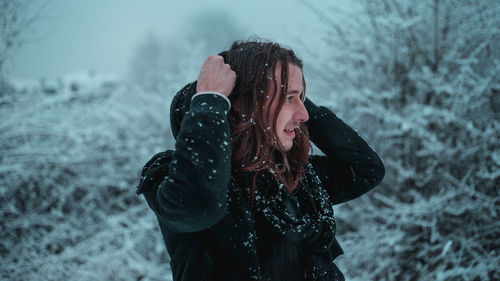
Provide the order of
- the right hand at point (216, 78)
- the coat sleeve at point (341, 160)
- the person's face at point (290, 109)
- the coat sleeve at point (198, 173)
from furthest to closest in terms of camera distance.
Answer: the coat sleeve at point (341, 160), the person's face at point (290, 109), the right hand at point (216, 78), the coat sleeve at point (198, 173)

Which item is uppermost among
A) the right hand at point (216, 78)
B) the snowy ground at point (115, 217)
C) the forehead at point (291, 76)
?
the right hand at point (216, 78)

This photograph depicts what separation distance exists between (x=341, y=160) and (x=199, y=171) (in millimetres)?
779

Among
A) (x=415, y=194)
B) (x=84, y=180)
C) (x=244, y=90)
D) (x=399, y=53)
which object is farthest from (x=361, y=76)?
(x=84, y=180)

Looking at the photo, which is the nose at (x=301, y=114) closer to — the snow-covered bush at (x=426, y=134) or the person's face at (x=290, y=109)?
the person's face at (x=290, y=109)

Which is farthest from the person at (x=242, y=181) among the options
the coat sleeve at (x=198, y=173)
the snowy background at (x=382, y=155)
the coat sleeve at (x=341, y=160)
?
the snowy background at (x=382, y=155)

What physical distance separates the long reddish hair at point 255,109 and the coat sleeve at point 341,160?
0.35m

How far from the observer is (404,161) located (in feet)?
12.4

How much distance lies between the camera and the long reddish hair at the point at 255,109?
1105mm

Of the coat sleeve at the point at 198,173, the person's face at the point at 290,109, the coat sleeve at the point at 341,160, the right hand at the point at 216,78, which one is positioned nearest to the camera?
the coat sleeve at the point at 198,173

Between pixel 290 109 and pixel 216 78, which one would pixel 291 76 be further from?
pixel 216 78

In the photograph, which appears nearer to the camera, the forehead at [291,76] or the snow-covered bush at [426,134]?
the forehead at [291,76]

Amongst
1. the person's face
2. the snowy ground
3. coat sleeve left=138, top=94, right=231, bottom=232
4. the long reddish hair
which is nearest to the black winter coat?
coat sleeve left=138, top=94, right=231, bottom=232

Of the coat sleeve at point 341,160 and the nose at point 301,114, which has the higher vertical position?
the nose at point 301,114

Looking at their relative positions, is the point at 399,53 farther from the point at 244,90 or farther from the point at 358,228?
the point at 244,90
